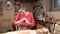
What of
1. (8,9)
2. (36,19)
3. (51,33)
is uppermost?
(8,9)

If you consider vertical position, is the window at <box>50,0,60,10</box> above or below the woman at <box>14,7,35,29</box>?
above

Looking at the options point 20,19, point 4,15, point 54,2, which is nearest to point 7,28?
point 4,15

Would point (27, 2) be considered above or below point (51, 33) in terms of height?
above

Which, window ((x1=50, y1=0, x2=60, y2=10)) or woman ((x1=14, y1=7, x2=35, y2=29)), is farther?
window ((x1=50, y1=0, x2=60, y2=10))

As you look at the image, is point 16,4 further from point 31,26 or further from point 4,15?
point 31,26

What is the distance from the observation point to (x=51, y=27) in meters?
1.94

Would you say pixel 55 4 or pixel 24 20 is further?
pixel 55 4

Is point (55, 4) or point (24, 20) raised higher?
point (55, 4)

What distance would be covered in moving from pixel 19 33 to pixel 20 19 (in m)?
0.37

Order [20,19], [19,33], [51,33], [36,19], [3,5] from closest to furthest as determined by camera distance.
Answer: [19,33], [51,33], [20,19], [3,5], [36,19]

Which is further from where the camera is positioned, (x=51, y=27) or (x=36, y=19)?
(x=36, y=19)

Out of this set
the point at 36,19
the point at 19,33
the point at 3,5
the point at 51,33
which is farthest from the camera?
the point at 36,19

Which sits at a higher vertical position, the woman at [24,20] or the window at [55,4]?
the window at [55,4]

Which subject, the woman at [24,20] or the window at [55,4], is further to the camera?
the window at [55,4]
